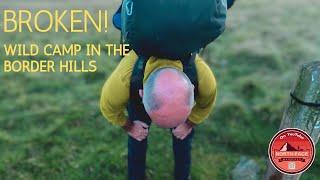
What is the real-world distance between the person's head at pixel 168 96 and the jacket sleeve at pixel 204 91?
0.24 metres

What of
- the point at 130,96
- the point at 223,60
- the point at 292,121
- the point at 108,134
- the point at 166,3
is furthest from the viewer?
the point at 223,60

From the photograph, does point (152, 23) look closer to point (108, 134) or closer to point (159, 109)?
point (159, 109)

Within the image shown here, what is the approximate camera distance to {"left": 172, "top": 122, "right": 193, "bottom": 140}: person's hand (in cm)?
265

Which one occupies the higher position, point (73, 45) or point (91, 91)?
point (73, 45)

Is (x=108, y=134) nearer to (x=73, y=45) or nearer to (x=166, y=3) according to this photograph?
(x=73, y=45)

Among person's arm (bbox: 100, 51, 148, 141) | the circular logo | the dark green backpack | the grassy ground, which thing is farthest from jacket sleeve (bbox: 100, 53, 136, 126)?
the grassy ground

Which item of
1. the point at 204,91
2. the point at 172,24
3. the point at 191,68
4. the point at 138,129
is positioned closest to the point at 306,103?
the point at 204,91

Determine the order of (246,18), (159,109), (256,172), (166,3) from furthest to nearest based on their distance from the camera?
(246,18) → (256,172) → (159,109) → (166,3)

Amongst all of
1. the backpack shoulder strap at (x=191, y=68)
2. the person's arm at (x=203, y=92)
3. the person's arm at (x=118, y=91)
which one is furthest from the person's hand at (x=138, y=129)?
the backpack shoulder strap at (x=191, y=68)

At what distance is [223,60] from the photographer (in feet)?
15.1

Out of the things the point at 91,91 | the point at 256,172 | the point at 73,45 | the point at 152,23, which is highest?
the point at 152,23

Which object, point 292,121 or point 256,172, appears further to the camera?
point 256,172

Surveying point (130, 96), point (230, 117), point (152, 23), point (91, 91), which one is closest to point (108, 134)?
point (91, 91)

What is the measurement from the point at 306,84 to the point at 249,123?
1.24 metres
